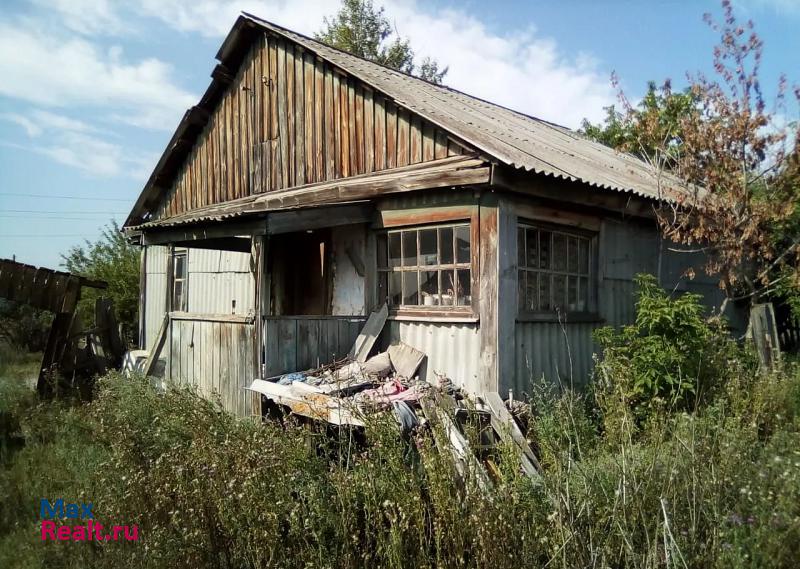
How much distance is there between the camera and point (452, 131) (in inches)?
256

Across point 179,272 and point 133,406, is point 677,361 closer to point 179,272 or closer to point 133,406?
point 133,406

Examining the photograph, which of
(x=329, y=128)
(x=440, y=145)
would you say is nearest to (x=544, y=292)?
(x=440, y=145)

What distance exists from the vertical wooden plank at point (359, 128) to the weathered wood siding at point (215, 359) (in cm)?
A: 281

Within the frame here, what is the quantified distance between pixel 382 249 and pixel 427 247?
803mm

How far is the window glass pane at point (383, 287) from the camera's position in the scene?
25.1ft

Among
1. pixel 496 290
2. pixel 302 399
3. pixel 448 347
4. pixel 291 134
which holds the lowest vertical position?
pixel 302 399

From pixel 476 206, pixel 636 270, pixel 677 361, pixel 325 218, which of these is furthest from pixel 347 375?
pixel 636 270

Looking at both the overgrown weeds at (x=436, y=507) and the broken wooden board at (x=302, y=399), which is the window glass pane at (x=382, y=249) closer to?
the broken wooden board at (x=302, y=399)

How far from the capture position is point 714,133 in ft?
26.5

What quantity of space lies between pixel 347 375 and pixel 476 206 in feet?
7.74

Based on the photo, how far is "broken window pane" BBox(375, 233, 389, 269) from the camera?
766 cm

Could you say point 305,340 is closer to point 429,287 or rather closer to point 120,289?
point 429,287

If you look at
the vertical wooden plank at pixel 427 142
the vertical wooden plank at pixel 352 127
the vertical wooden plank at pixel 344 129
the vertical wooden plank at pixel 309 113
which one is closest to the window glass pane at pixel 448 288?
the vertical wooden plank at pixel 427 142

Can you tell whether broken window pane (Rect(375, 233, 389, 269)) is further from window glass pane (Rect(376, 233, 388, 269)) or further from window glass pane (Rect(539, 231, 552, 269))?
window glass pane (Rect(539, 231, 552, 269))
